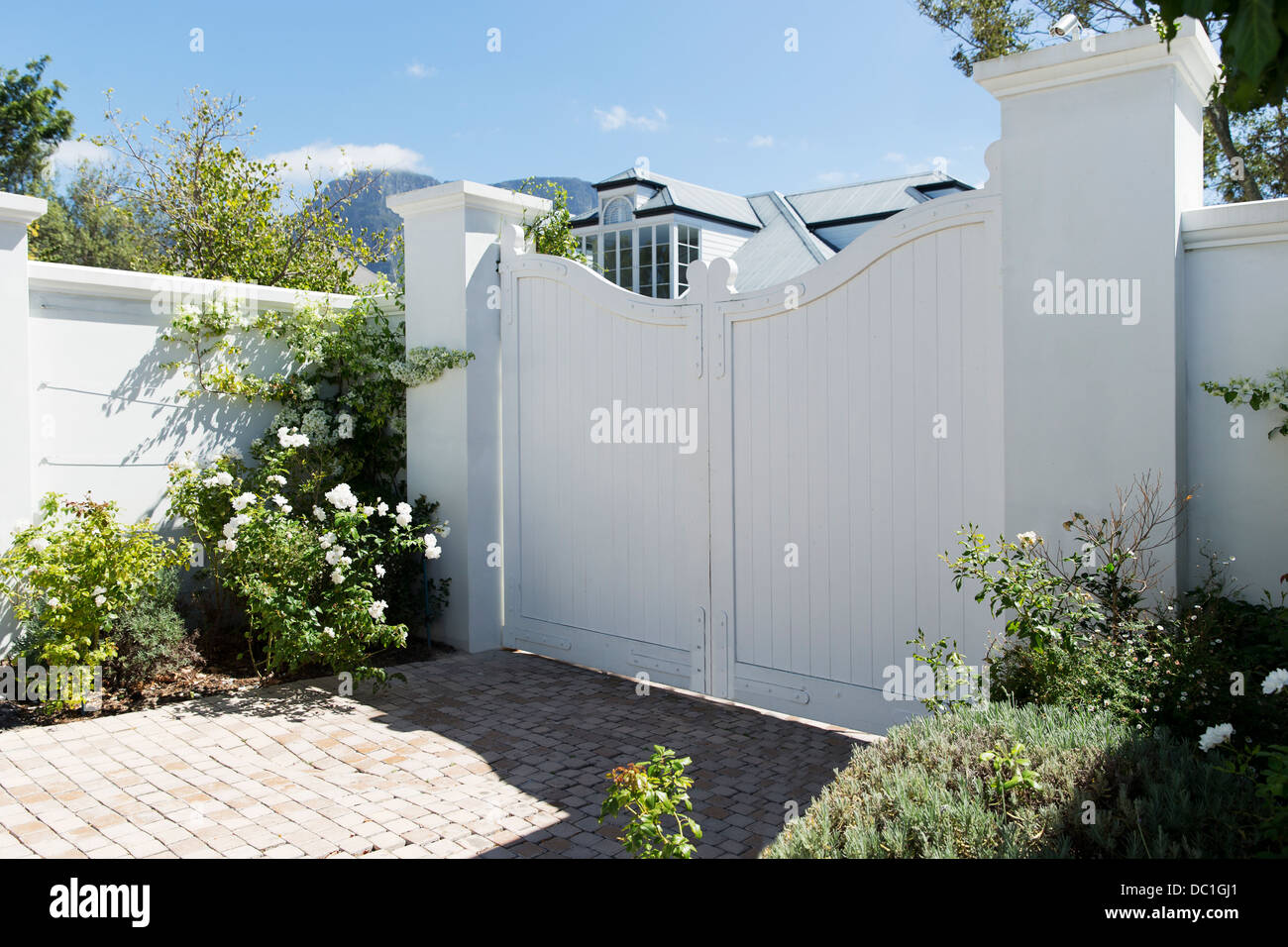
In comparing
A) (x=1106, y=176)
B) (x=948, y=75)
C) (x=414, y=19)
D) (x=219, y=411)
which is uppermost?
(x=414, y=19)

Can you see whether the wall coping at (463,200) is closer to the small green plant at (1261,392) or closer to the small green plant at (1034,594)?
the small green plant at (1034,594)

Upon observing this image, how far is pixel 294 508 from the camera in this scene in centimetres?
691

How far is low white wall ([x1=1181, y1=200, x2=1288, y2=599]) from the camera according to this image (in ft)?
12.9

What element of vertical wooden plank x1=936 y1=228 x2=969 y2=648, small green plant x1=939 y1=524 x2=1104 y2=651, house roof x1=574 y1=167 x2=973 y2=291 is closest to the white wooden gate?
vertical wooden plank x1=936 y1=228 x2=969 y2=648

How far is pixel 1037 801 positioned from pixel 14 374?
6.02 metres

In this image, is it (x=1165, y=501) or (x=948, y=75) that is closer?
(x=1165, y=501)

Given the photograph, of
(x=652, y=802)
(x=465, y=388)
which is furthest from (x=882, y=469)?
(x=465, y=388)

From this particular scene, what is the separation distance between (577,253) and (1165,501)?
15.2 ft

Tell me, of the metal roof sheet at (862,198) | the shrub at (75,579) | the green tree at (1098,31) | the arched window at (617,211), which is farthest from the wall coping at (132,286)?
the metal roof sheet at (862,198)

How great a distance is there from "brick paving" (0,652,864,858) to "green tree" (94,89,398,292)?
7238 mm

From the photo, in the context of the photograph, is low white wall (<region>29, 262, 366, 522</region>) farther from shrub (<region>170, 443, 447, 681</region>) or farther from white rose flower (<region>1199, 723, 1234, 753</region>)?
white rose flower (<region>1199, 723, 1234, 753</region>)

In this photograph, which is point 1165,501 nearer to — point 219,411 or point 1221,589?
point 1221,589
